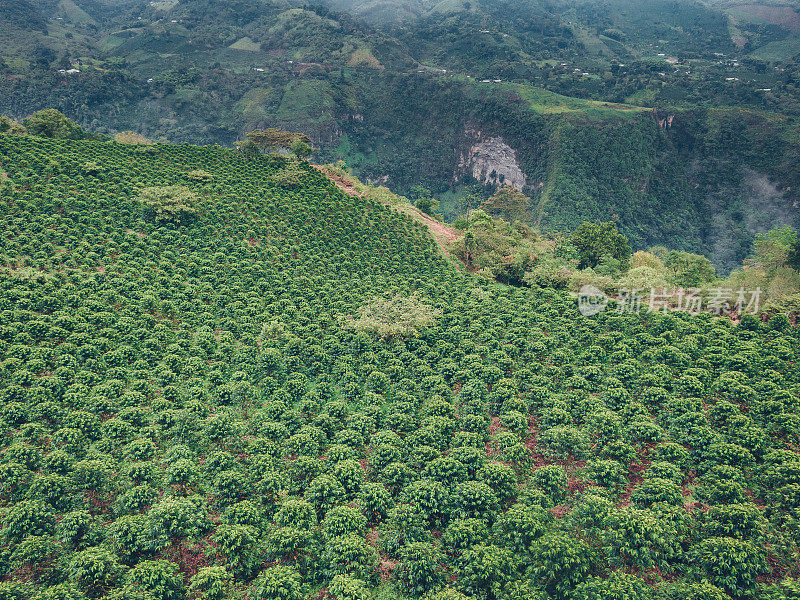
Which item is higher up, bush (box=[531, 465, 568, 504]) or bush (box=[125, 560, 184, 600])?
bush (box=[531, 465, 568, 504])

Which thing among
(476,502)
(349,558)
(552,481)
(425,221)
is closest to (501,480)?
(476,502)

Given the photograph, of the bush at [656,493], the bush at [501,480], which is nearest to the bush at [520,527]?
the bush at [501,480]

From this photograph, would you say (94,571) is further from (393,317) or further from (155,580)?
(393,317)

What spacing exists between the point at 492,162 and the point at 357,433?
530 feet

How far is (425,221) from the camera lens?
197 ft

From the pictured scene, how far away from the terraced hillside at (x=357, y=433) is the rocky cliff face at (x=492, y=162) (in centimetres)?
13144

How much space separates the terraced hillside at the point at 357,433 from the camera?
18.6m

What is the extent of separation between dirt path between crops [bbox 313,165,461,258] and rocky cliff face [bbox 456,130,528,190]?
358 feet

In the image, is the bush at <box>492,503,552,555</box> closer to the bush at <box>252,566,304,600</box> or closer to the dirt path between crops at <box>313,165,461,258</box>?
the bush at <box>252,566,304,600</box>

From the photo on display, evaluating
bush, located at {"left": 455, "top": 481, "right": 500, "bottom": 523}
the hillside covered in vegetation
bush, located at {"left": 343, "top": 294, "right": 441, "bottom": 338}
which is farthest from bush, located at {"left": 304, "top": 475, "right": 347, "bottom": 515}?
the hillside covered in vegetation

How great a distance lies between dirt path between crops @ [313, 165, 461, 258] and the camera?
178ft

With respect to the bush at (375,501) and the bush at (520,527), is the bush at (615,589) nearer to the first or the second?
the bush at (520,527)

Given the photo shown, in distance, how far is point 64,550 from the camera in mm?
18656

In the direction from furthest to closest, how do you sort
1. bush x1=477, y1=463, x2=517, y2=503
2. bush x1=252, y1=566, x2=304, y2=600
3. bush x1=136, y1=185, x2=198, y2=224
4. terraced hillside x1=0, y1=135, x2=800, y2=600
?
bush x1=136, y1=185, x2=198, y2=224
bush x1=477, y1=463, x2=517, y2=503
terraced hillside x1=0, y1=135, x2=800, y2=600
bush x1=252, y1=566, x2=304, y2=600
